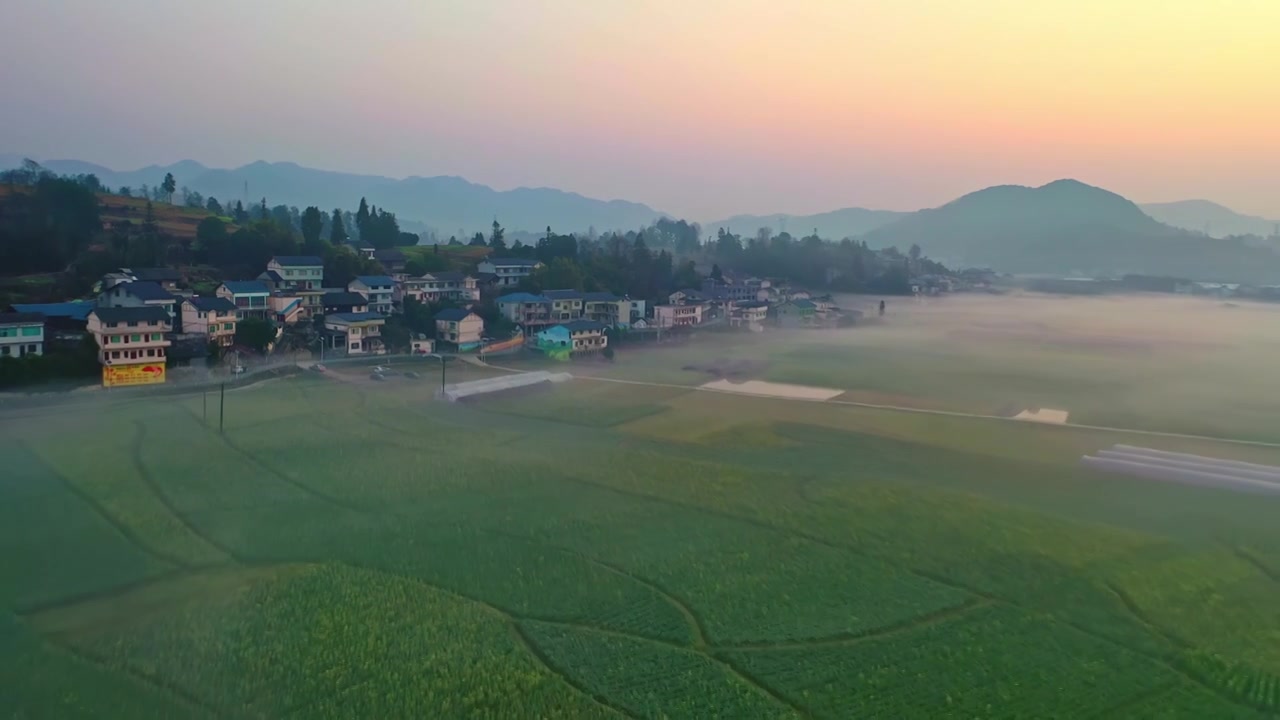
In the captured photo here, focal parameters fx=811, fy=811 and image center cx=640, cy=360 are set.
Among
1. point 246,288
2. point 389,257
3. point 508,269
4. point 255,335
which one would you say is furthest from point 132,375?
point 508,269

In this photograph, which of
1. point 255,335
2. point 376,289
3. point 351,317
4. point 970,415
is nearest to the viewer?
point 970,415

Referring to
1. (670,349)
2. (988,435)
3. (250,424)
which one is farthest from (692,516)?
(670,349)

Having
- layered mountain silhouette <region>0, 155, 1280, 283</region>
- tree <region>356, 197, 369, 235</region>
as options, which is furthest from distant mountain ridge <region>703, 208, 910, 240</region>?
tree <region>356, 197, 369, 235</region>

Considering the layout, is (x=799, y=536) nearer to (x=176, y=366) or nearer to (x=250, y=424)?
(x=250, y=424)

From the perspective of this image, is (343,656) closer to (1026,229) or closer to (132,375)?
(132,375)

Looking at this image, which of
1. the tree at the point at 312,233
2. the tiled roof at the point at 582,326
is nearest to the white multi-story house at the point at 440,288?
the tree at the point at 312,233

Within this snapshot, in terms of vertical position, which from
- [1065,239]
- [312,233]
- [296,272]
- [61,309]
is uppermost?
[1065,239]

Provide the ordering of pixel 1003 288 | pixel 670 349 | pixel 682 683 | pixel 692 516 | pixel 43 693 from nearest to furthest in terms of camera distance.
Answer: pixel 43 693 < pixel 682 683 < pixel 692 516 < pixel 670 349 < pixel 1003 288
